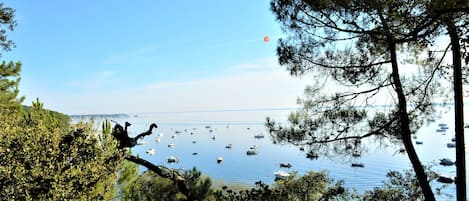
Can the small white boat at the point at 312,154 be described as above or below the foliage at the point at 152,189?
above

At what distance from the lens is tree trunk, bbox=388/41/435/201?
19.3 feet

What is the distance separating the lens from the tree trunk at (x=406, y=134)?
5879 mm

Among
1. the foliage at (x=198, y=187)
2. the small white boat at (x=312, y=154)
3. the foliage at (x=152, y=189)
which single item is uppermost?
the small white boat at (x=312, y=154)

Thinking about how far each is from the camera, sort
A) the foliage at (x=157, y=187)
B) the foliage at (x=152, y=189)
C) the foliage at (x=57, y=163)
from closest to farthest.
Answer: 1. the foliage at (x=57, y=163)
2. the foliage at (x=157, y=187)
3. the foliage at (x=152, y=189)

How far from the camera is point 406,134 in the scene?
236 inches

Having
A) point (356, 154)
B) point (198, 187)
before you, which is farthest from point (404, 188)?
point (198, 187)

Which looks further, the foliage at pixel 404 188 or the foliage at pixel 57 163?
the foliage at pixel 404 188

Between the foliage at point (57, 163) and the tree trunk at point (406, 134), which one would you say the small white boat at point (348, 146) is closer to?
the tree trunk at point (406, 134)

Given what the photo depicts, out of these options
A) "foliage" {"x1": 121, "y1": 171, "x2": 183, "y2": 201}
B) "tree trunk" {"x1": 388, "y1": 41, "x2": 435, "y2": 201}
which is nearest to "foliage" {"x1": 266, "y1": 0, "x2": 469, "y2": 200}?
"tree trunk" {"x1": 388, "y1": 41, "x2": 435, "y2": 201}

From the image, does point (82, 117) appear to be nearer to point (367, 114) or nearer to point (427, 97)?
point (367, 114)

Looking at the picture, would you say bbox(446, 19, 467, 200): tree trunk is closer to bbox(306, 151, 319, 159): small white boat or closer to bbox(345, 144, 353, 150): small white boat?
bbox(345, 144, 353, 150): small white boat

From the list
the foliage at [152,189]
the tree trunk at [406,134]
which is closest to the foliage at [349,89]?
the tree trunk at [406,134]

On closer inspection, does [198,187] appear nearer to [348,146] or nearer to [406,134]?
[348,146]

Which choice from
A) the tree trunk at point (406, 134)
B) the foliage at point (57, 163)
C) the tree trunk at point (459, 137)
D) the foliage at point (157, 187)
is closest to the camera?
the foliage at point (57, 163)
